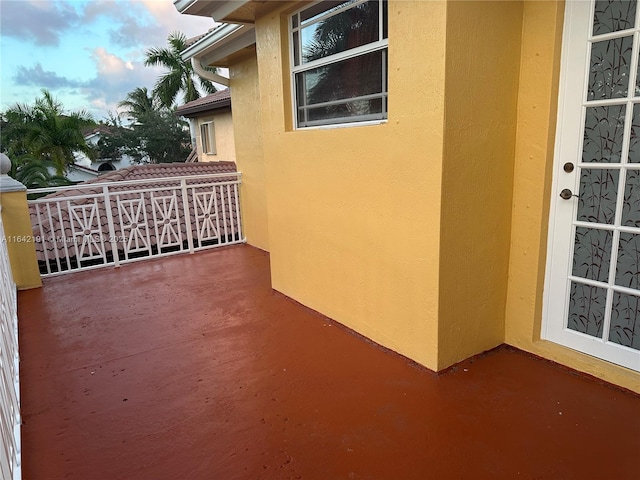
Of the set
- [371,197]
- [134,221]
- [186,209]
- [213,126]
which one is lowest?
[134,221]

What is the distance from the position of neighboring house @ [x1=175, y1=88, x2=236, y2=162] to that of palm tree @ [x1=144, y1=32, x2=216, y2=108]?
9.04 meters

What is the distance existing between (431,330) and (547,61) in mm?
1759

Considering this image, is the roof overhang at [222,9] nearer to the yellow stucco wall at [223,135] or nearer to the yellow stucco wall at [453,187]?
the yellow stucco wall at [453,187]

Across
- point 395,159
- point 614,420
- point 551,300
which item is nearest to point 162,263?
point 395,159

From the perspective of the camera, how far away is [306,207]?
3.61m

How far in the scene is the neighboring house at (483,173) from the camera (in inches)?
90.5

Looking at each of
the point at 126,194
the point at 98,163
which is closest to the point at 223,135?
the point at 126,194

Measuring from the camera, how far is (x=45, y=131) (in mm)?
14375

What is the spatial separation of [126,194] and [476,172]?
19.8ft

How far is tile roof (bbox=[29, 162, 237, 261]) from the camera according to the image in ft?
19.4

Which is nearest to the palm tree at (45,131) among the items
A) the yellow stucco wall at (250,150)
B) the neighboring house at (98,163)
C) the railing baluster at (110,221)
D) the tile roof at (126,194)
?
the neighboring house at (98,163)

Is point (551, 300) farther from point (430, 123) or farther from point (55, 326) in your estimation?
point (55, 326)

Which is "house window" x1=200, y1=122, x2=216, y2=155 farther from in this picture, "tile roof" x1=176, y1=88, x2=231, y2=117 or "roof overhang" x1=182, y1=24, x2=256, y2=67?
"roof overhang" x1=182, y1=24, x2=256, y2=67

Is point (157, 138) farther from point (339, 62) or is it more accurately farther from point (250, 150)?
point (339, 62)
